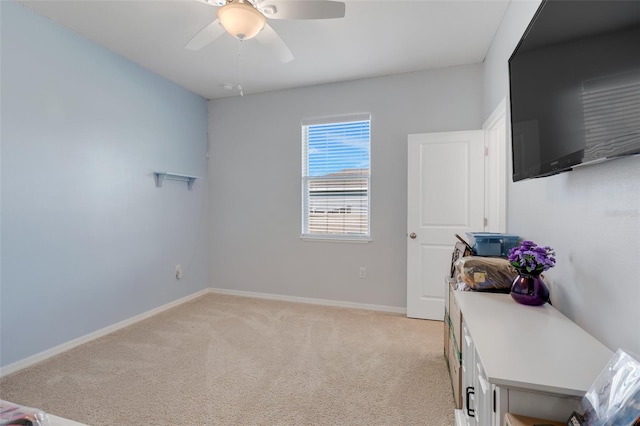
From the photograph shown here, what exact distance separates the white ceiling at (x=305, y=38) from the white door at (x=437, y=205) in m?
0.83

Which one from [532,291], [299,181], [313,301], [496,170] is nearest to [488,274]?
[532,291]

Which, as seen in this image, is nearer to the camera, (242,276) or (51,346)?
(51,346)

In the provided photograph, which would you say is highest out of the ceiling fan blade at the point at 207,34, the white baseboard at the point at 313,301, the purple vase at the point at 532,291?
the ceiling fan blade at the point at 207,34

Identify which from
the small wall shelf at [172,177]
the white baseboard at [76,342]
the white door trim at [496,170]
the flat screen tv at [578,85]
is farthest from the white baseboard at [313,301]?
the flat screen tv at [578,85]

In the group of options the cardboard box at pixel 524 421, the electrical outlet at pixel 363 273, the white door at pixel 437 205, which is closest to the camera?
the cardboard box at pixel 524 421

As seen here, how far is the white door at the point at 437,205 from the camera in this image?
9.95 ft

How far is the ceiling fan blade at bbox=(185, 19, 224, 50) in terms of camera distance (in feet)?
6.28

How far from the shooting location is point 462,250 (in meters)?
2.23

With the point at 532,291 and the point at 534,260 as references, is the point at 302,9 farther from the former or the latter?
the point at 532,291

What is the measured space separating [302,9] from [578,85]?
142cm

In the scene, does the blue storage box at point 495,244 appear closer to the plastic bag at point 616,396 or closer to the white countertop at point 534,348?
the white countertop at point 534,348

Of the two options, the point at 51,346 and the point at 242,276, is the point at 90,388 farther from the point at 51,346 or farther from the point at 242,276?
the point at 242,276

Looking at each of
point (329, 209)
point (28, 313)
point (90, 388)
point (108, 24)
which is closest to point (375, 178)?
point (329, 209)

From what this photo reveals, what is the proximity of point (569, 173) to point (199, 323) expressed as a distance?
10.5ft
